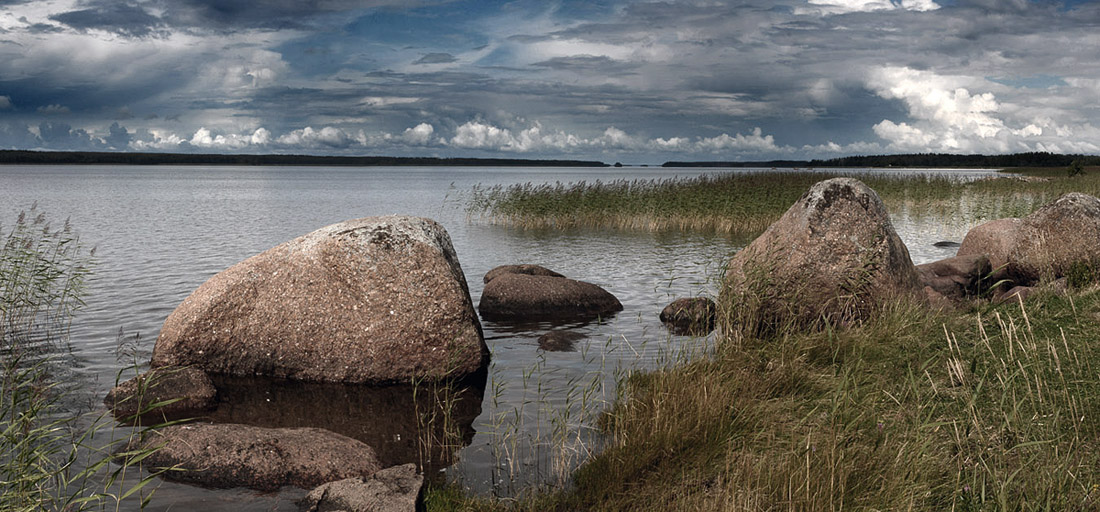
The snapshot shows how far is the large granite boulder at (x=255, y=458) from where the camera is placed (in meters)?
6.23

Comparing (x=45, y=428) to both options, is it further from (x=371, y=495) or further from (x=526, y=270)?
(x=526, y=270)

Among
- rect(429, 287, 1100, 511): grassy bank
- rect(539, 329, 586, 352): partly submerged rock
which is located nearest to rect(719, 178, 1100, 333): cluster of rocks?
rect(429, 287, 1100, 511): grassy bank

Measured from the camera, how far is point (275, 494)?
6047mm

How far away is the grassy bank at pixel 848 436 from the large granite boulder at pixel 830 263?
1.48m

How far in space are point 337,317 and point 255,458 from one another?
303 cm

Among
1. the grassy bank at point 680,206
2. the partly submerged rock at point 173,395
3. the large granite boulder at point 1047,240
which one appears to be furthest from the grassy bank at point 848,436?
the grassy bank at point 680,206

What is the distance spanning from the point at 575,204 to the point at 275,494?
24113mm

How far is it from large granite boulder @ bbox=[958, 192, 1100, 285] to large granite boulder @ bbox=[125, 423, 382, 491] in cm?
1323

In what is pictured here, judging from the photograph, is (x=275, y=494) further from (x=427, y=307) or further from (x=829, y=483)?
(x=829, y=483)

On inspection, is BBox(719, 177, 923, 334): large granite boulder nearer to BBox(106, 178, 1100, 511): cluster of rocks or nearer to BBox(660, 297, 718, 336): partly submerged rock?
BBox(106, 178, 1100, 511): cluster of rocks

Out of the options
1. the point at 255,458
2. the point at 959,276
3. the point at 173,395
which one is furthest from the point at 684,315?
the point at 255,458

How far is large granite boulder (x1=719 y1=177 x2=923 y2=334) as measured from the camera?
396 inches

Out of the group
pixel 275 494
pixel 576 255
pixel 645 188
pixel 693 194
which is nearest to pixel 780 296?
pixel 275 494

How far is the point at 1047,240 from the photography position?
14.7m
